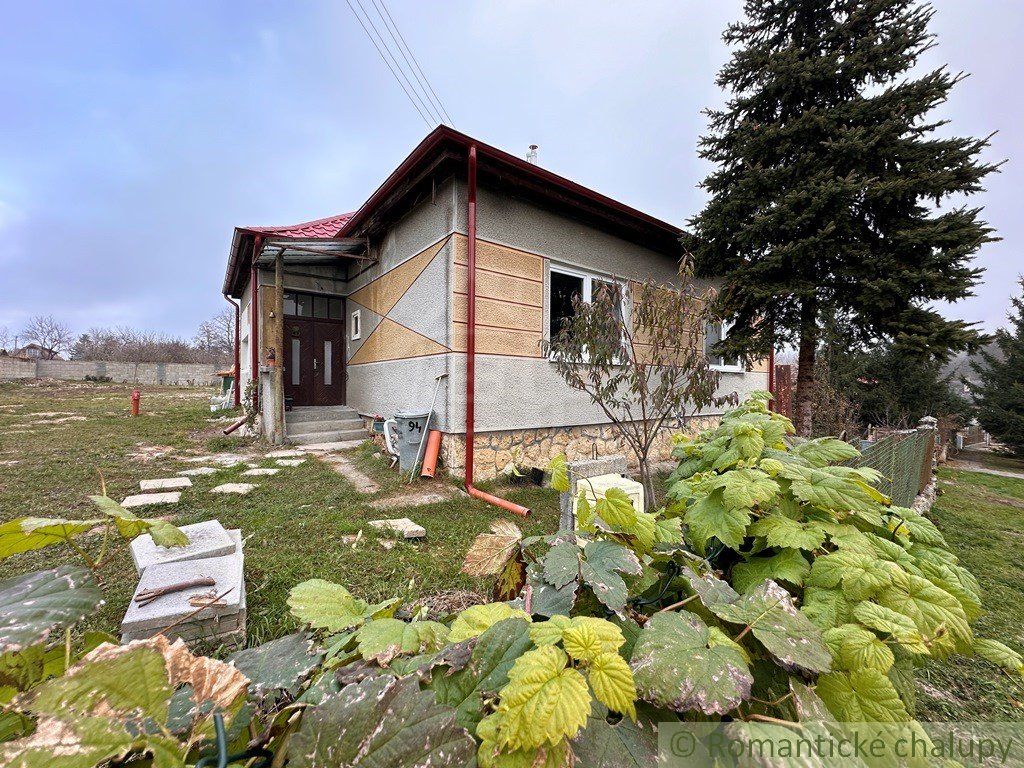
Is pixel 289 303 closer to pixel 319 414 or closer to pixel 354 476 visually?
pixel 319 414

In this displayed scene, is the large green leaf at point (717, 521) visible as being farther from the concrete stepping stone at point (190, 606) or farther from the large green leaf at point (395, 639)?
the concrete stepping stone at point (190, 606)

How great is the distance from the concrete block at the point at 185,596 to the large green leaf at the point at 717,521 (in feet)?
5.48

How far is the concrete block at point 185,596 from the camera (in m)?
1.48

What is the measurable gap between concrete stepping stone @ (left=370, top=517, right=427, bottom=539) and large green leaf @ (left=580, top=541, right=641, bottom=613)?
264 cm

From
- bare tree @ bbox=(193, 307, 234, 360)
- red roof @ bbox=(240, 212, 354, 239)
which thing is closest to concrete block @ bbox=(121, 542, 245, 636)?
red roof @ bbox=(240, 212, 354, 239)

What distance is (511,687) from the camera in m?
0.50

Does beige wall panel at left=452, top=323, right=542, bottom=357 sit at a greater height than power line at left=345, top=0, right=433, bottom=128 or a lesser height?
lesser

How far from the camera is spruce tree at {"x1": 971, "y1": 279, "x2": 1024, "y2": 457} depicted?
1211 cm

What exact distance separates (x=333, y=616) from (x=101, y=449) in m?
7.38

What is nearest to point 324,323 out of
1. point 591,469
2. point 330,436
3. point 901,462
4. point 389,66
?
point 330,436

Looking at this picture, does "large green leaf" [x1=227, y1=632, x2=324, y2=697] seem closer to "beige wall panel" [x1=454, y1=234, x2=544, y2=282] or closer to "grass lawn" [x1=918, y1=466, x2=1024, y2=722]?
"grass lawn" [x1=918, y1=466, x2=1024, y2=722]

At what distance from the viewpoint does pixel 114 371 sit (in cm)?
2519

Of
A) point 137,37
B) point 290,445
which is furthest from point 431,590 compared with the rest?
point 137,37

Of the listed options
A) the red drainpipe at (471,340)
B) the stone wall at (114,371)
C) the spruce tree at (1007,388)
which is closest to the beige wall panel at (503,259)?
the red drainpipe at (471,340)
